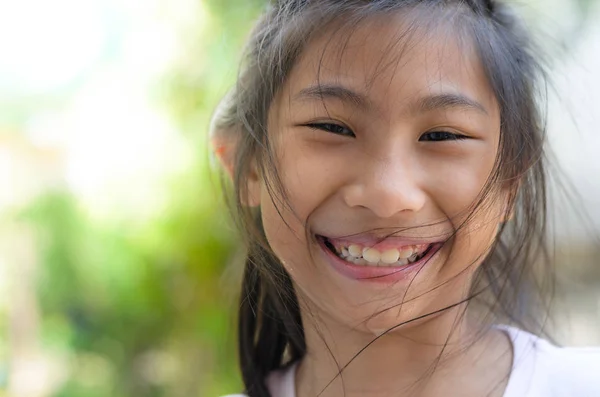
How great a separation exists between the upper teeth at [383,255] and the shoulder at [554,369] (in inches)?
8.8

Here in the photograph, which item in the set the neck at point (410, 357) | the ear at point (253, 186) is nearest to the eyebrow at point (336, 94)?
the ear at point (253, 186)

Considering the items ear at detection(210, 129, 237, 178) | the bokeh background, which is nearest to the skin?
ear at detection(210, 129, 237, 178)

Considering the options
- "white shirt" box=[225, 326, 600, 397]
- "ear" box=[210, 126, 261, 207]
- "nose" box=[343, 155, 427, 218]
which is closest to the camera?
"nose" box=[343, 155, 427, 218]

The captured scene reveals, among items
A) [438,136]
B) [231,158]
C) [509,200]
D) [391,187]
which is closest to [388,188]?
[391,187]

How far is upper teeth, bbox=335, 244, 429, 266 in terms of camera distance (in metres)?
0.93

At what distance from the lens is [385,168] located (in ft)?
2.88

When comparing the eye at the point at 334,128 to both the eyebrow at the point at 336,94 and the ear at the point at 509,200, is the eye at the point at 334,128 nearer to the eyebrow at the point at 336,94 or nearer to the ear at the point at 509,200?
the eyebrow at the point at 336,94

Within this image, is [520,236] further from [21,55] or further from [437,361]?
[21,55]

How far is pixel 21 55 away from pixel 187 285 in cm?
77

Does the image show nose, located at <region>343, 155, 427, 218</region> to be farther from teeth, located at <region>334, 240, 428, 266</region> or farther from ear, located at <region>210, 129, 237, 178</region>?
ear, located at <region>210, 129, 237, 178</region>

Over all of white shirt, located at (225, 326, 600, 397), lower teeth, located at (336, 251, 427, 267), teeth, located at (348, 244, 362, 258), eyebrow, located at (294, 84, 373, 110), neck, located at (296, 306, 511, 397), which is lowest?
white shirt, located at (225, 326, 600, 397)

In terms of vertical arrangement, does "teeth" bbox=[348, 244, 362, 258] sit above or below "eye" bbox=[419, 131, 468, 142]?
below

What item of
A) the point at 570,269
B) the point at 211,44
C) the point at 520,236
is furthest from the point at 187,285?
the point at 520,236

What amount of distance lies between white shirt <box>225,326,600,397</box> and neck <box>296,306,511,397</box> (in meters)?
0.02
